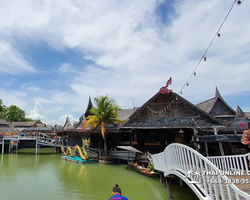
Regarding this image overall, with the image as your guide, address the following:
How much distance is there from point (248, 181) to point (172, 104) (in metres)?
9.62

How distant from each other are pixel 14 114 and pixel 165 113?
50.6m

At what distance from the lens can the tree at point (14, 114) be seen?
4987 centimetres

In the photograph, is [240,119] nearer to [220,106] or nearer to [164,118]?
[220,106]

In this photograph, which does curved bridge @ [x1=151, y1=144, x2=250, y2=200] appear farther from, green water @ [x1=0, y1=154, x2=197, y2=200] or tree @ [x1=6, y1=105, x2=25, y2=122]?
tree @ [x1=6, y1=105, x2=25, y2=122]

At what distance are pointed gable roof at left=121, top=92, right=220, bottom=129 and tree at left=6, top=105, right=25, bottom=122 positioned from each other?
160ft

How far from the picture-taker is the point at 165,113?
13961 mm

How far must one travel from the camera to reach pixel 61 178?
1012 cm

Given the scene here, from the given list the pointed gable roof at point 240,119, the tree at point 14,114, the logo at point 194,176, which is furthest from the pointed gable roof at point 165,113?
the tree at point 14,114

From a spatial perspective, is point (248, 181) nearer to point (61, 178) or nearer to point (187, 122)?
point (187, 122)

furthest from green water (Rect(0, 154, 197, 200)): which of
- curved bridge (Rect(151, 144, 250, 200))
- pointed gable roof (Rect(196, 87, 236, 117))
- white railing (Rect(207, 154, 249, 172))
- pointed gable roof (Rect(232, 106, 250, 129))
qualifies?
pointed gable roof (Rect(196, 87, 236, 117))

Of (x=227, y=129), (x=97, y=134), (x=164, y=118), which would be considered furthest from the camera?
(x=97, y=134)

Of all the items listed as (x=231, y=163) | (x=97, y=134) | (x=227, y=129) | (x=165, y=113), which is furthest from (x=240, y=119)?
(x=97, y=134)

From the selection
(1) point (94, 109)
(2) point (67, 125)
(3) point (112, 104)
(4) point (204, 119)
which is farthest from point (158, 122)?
(2) point (67, 125)

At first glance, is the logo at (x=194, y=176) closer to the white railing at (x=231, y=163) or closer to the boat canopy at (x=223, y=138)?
the white railing at (x=231, y=163)
